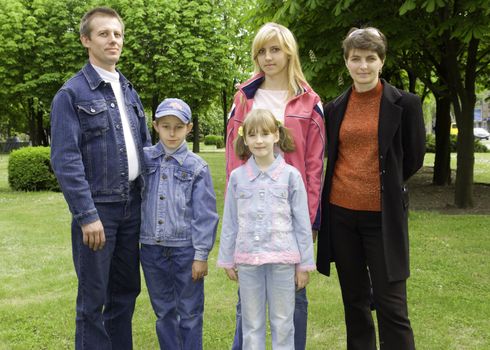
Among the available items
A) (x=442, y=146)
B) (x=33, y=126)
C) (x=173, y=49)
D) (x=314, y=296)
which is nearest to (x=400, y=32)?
(x=314, y=296)

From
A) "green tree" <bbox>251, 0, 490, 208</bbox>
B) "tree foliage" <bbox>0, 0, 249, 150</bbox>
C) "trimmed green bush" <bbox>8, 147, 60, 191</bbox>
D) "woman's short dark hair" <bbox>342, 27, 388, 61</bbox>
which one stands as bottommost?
"trimmed green bush" <bbox>8, 147, 60, 191</bbox>

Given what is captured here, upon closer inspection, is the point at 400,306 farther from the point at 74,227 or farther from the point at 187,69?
the point at 187,69

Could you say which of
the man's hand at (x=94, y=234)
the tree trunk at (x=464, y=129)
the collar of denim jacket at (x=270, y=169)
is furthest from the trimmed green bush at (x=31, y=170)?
the collar of denim jacket at (x=270, y=169)

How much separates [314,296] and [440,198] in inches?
334

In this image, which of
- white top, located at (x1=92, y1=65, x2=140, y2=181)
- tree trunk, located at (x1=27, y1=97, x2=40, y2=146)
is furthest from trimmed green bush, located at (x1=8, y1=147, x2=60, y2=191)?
tree trunk, located at (x1=27, y1=97, x2=40, y2=146)

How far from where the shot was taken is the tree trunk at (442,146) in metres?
15.3

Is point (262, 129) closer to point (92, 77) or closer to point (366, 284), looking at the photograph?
point (92, 77)

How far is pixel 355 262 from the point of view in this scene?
3.60m

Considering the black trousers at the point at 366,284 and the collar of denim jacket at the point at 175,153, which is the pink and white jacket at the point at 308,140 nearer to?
the black trousers at the point at 366,284

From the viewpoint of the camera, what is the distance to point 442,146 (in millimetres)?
15328

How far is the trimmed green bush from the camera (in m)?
15.7

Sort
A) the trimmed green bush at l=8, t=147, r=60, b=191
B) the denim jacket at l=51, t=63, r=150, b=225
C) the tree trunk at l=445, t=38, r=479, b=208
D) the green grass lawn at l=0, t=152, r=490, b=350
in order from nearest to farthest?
1. the denim jacket at l=51, t=63, r=150, b=225
2. the green grass lawn at l=0, t=152, r=490, b=350
3. the tree trunk at l=445, t=38, r=479, b=208
4. the trimmed green bush at l=8, t=147, r=60, b=191

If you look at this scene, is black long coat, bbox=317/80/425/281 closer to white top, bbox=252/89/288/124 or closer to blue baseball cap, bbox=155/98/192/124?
white top, bbox=252/89/288/124

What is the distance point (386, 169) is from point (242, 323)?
4.50ft
